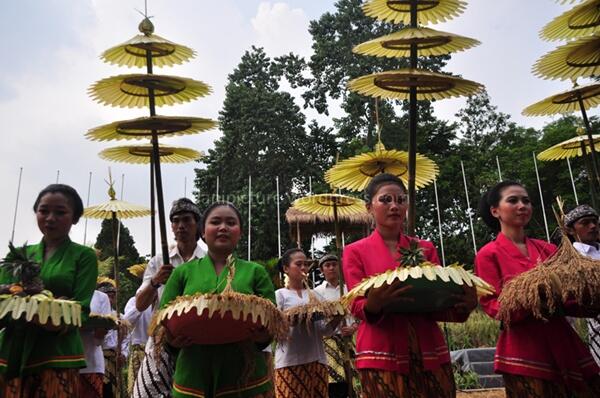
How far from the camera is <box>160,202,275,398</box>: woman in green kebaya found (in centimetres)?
309

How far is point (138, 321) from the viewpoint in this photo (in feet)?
19.4

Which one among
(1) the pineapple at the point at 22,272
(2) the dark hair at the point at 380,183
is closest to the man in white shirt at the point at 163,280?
(1) the pineapple at the point at 22,272

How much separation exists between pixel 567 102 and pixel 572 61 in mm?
1357

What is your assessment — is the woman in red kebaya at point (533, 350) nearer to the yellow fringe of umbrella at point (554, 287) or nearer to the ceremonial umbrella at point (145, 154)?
the yellow fringe of umbrella at point (554, 287)

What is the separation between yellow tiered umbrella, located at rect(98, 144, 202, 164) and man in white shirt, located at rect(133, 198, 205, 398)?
846 mm

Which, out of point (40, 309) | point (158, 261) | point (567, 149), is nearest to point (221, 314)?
point (40, 309)

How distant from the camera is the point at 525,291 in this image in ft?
9.44

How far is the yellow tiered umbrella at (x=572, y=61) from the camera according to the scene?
15.5ft

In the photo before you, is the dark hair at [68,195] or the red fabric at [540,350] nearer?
the red fabric at [540,350]

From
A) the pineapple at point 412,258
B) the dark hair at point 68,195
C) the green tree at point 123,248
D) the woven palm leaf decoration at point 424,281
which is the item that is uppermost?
the green tree at point 123,248

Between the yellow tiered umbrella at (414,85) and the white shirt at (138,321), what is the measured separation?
10.2 feet

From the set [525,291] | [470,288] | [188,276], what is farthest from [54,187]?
[525,291]

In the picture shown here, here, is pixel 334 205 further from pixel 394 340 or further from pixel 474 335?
pixel 474 335

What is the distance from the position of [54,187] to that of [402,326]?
234 centimetres
